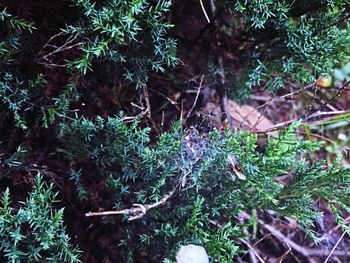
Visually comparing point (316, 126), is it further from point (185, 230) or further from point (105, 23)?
point (105, 23)

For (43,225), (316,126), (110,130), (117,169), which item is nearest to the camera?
(43,225)

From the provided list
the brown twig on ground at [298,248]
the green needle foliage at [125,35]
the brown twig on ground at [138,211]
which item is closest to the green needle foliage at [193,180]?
the brown twig on ground at [138,211]

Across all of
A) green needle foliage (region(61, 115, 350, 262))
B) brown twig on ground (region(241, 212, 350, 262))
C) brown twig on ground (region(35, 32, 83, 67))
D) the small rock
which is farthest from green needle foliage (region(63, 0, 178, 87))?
brown twig on ground (region(241, 212, 350, 262))

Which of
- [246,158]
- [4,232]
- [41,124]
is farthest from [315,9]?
[4,232]

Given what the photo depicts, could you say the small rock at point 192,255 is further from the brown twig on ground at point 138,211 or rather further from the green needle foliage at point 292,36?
the green needle foliage at point 292,36

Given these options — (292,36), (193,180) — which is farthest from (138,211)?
(292,36)

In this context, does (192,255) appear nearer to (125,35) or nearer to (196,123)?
(196,123)

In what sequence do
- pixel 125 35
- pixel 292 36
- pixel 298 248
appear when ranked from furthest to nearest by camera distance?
pixel 298 248, pixel 292 36, pixel 125 35

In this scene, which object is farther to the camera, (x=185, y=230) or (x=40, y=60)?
(x=40, y=60)
